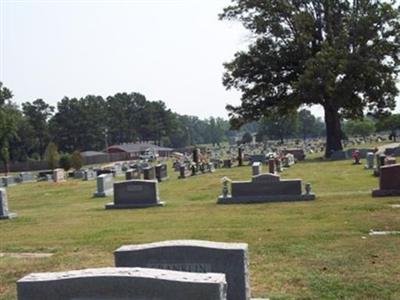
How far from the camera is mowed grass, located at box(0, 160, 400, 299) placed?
8406mm

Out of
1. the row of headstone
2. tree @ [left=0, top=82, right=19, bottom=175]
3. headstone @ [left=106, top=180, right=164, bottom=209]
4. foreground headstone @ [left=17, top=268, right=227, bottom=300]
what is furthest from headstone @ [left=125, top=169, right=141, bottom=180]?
tree @ [left=0, top=82, right=19, bottom=175]

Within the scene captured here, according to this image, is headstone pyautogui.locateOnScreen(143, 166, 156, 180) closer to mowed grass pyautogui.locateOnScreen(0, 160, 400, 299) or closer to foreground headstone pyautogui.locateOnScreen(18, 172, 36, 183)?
mowed grass pyautogui.locateOnScreen(0, 160, 400, 299)

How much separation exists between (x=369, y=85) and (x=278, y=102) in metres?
7.20

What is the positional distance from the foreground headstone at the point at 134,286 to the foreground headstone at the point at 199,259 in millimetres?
1478

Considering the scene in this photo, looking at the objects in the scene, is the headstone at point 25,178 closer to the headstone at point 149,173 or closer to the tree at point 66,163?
the tree at point 66,163

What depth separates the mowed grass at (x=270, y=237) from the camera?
841 cm

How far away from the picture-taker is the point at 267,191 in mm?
19594

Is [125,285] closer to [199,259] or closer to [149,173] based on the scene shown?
[199,259]

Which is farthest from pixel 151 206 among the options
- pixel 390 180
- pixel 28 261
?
pixel 28 261

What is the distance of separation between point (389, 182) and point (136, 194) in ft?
27.0

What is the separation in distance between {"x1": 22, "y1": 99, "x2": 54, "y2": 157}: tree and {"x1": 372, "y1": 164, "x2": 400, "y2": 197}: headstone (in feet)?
355

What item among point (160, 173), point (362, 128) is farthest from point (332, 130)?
point (362, 128)

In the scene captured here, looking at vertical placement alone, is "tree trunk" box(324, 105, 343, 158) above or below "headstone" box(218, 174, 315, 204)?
above

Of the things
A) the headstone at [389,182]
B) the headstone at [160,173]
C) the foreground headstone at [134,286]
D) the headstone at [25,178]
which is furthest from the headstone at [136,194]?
the headstone at [25,178]
